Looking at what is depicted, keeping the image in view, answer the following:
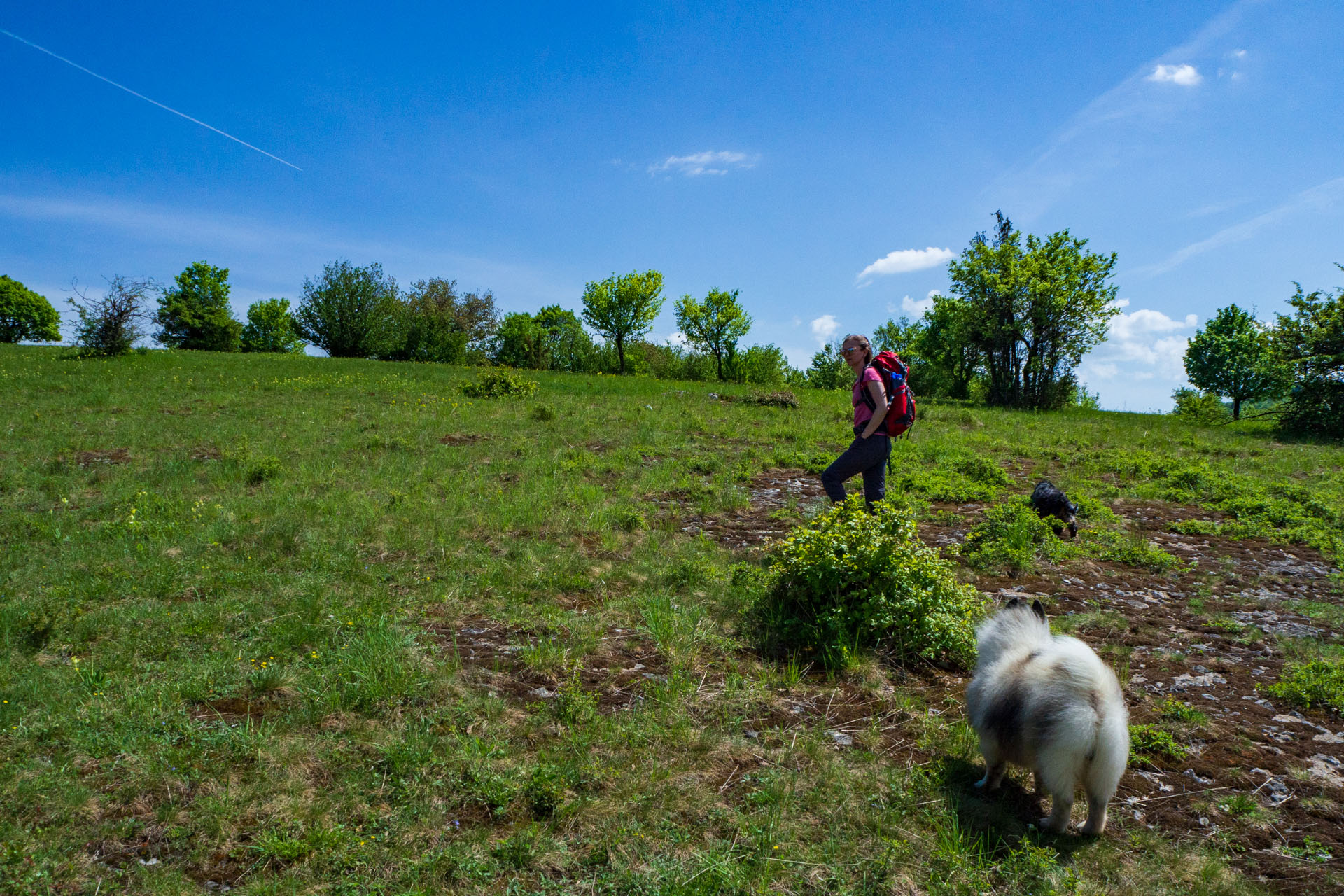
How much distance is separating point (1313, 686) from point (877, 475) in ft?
14.2

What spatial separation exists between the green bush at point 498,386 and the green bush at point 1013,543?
18.0m

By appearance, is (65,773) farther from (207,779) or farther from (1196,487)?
(1196,487)

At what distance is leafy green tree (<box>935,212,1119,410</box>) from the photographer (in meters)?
34.5

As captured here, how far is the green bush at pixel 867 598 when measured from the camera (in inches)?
240

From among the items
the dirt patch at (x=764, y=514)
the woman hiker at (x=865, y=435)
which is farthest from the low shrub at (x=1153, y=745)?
the dirt patch at (x=764, y=514)

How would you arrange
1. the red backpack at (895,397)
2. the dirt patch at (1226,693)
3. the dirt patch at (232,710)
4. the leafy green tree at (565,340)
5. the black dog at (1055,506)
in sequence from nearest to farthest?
the dirt patch at (1226,693), the dirt patch at (232,710), the red backpack at (895,397), the black dog at (1055,506), the leafy green tree at (565,340)

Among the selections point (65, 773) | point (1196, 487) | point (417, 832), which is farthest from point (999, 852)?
point (1196, 487)

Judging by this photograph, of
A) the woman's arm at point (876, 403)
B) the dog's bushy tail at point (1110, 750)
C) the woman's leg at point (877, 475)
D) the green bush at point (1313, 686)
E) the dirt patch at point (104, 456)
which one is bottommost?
the green bush at point (1313, 686)

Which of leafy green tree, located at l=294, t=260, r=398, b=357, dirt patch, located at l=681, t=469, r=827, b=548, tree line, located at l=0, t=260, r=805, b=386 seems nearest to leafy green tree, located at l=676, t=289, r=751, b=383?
tree line, located at l=0, t=260, r=805, b=386

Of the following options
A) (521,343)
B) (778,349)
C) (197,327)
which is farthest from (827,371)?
(197,327)

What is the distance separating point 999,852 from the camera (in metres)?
3.77

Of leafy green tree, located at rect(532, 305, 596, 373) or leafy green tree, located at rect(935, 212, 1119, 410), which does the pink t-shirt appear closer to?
leafy green tree, located at rect(935, 212, 1119, 410)

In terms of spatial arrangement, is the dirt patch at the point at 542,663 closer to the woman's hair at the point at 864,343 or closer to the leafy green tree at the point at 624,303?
the woman's hair at the point at 864,343

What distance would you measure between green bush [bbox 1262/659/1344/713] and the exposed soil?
0.37 feet
